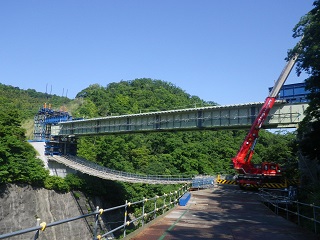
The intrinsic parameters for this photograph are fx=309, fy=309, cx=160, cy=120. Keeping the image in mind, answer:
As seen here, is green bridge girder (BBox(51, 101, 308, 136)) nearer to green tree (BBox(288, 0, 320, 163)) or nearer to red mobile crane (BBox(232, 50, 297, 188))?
red mobile crane (BBox(232, 50, 297, 188))

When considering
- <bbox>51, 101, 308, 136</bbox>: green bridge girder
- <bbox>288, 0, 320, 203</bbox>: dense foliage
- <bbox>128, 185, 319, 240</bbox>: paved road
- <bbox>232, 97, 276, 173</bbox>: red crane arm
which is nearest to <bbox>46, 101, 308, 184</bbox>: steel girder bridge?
<bbox>51, 101, 308, 136</bbox>: green bridge girder

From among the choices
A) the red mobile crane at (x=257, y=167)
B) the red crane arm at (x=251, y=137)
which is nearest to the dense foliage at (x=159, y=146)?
the red mobile crane at (x=257, y=167)

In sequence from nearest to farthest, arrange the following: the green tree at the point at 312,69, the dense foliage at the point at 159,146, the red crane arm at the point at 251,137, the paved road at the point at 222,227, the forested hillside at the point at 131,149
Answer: the paved road at the point at 222,227
the green tree at the point at 312,69
the red crane arm at the point at 251,137
the forested hillside at the point at 131,149
the dense foliage at the point at 159,146

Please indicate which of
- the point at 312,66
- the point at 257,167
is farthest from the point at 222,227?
the point at 257,167

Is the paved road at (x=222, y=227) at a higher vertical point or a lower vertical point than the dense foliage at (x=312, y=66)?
lower

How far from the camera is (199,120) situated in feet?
115

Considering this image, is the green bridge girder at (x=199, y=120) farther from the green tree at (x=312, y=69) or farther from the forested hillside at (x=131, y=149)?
the green tree at (x=312, y=69)

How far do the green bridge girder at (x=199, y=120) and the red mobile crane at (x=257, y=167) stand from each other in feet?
3.34

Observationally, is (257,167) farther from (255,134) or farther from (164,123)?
(164,123)

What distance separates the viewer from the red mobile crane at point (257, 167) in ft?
93.6

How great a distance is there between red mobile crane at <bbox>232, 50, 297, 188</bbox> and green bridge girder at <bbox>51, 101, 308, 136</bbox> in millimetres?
1017

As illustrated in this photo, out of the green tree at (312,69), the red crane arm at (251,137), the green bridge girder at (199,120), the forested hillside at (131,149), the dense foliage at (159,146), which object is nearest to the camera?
the green tree at (312,69)

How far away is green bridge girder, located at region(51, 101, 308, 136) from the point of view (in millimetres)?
28562

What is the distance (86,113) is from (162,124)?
46850 mm
